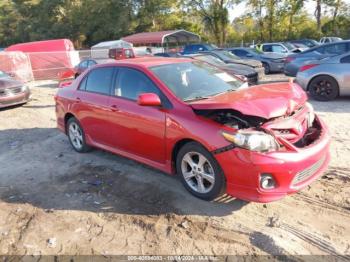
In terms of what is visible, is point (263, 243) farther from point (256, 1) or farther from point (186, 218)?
point (256, 1)

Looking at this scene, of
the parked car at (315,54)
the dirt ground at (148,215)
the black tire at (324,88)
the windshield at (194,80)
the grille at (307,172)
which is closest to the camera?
the dirt ground at (148,215)

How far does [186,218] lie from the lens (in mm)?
3895

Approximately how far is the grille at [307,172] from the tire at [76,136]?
3.72m

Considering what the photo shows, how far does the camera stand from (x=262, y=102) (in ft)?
12.7

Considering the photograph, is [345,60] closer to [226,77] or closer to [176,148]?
[226,77]

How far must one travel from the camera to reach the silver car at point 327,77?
895 cm

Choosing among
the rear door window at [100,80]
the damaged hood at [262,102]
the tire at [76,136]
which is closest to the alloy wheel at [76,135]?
the tire at [76,136]

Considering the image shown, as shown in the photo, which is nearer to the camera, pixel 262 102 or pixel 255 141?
pixel 255 141

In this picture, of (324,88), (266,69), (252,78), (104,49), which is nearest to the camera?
(324,88)

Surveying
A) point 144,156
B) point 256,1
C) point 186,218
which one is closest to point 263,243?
point 186,218

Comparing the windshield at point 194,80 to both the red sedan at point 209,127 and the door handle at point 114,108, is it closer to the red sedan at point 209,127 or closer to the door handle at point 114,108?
the red sedan at point 209,127

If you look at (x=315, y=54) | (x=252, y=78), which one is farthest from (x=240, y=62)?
(x=315, y=54)

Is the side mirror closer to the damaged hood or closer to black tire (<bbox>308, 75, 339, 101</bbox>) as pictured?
the damaged hood

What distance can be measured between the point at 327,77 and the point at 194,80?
581 centimetres
